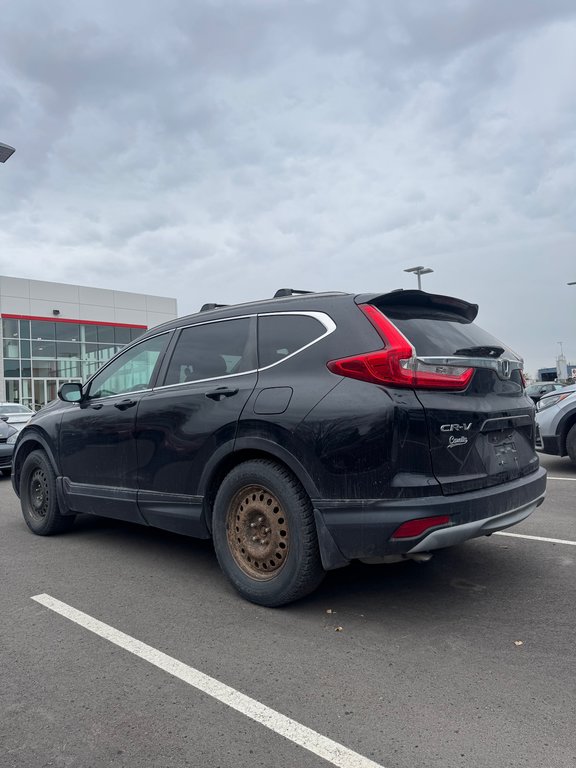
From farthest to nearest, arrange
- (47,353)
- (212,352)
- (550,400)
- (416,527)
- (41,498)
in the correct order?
(47,353), (550,400), (41,498), (212,352), (416,527)

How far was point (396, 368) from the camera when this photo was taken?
3201mm

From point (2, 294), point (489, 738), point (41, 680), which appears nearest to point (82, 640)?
point (41, 680)

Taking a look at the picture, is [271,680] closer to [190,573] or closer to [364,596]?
[364,596]

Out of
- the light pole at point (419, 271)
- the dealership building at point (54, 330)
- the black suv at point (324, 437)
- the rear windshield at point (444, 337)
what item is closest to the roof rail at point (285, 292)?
the black suv at point (324, 437)

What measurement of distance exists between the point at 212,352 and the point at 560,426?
20.3ft

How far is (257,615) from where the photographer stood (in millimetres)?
3574

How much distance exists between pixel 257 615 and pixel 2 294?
107 ft

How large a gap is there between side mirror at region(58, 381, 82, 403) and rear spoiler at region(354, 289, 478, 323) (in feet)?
9.36

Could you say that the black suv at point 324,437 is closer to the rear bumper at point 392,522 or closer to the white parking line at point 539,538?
the rear bumper at point 392,522

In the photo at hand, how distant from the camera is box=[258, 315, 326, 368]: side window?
3670 mm

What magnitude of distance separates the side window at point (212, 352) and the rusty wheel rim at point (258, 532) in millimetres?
832

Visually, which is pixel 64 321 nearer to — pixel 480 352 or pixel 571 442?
pixel 571 442

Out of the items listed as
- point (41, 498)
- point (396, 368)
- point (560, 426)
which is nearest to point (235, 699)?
point (396, 368)

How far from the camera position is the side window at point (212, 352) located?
4.05 m
